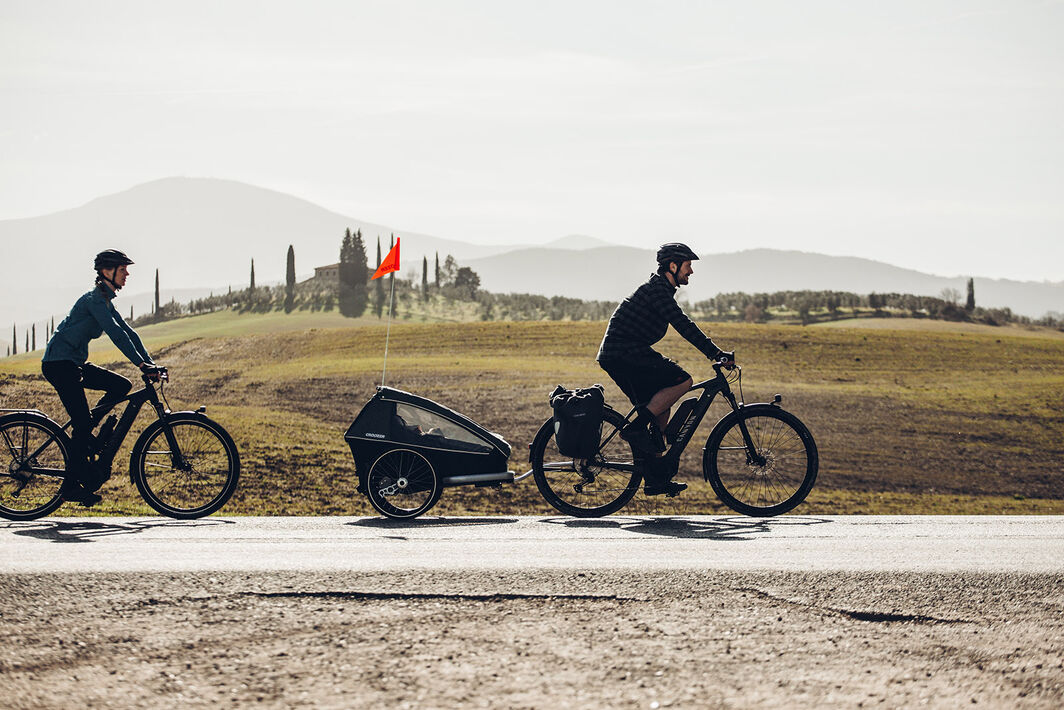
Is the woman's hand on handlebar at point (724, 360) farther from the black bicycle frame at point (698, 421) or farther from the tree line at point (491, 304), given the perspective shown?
the tree line at point (491, 304)

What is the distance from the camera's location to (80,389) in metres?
8.48

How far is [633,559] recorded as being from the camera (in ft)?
21.7

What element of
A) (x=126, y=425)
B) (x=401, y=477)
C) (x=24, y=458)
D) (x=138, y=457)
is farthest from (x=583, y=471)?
(x=24, y=458)

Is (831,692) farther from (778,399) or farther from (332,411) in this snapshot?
(332,411)

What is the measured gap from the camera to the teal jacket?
833cm

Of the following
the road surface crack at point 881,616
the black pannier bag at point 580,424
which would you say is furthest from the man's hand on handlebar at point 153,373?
the road surface crack at point 881,616

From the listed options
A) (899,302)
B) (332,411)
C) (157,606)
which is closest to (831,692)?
(157,606)

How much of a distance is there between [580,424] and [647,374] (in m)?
0.75

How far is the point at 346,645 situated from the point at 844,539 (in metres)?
4.62

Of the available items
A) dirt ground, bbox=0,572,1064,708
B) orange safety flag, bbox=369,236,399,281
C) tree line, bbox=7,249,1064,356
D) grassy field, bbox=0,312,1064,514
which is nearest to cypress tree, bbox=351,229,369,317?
tree line, bbox=7,249,1064,356

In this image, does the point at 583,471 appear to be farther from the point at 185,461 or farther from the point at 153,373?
the point at 153,373

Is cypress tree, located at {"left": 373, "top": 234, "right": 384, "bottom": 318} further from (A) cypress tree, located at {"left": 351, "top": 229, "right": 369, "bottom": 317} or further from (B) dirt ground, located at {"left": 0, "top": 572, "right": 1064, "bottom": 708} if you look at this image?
(B) dirt ground, located at {"left": 0, "top": 572, "right": 1064, "bottom": 708}

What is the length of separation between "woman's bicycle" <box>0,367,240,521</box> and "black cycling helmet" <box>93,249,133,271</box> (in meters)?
1.06

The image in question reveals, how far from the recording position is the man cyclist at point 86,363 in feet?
27.4
